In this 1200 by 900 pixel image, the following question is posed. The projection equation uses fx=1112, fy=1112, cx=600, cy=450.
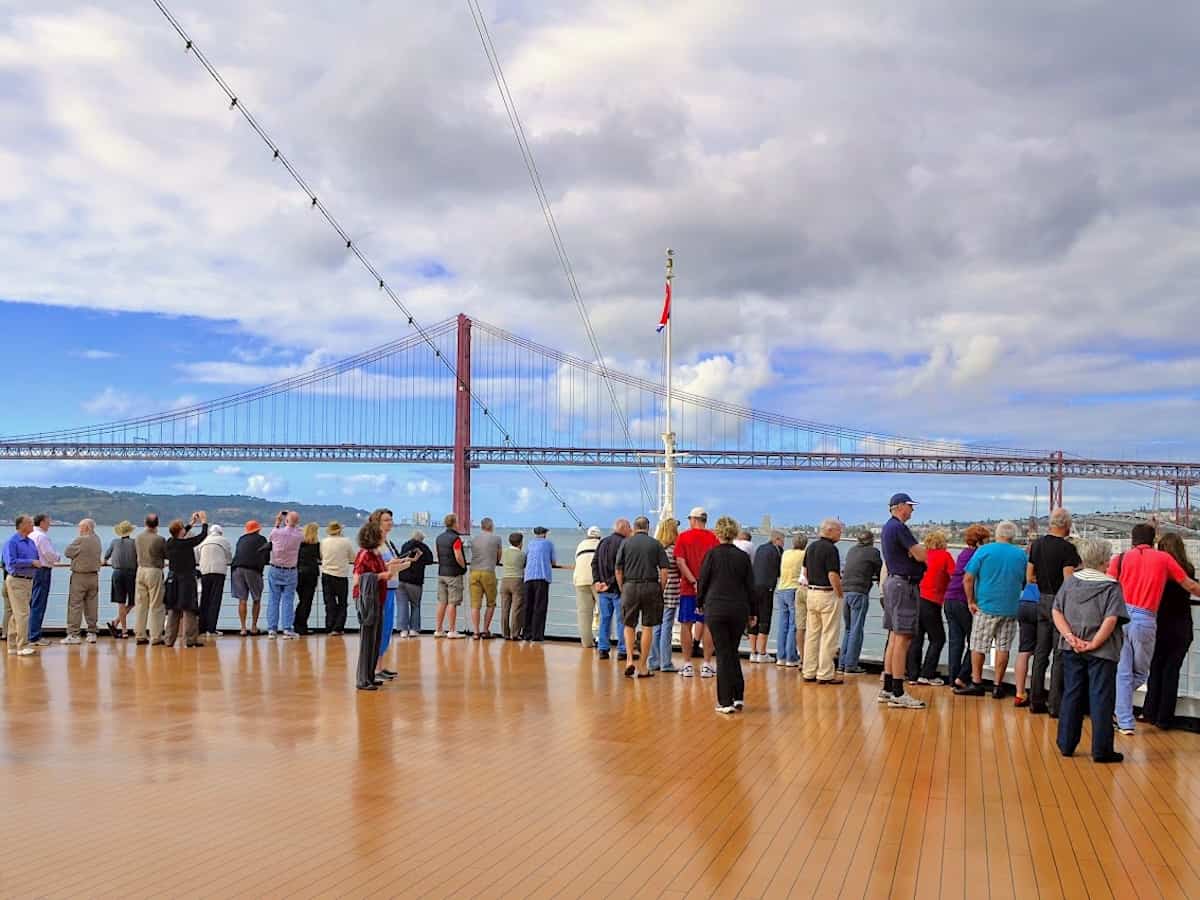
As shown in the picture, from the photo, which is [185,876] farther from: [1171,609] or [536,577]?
[536,577]

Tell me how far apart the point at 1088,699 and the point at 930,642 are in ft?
10.0

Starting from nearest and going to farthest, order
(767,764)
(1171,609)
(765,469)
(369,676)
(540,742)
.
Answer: (767,764) → (540,742) → (1171,609) → (369,676) → (765,469)

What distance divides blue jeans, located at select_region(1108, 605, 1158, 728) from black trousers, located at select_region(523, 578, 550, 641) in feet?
23.1

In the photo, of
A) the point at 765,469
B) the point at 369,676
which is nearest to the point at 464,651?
the point at 369,676

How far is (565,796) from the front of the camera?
601 cm

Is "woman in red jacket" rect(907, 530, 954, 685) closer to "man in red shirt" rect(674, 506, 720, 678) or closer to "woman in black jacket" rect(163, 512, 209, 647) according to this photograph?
"man in red shirt" rect(674, 506, 720, 678)

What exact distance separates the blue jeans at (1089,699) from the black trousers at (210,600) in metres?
9.70

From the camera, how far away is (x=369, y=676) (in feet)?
31.6

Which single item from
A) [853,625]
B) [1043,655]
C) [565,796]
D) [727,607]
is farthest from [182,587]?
[1043,655]

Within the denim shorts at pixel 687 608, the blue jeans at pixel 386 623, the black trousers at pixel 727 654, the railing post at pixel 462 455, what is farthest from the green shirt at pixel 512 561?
the railing post at pixel 462 455

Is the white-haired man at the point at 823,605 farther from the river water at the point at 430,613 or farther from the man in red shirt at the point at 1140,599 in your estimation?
the river water at the point at 430,613

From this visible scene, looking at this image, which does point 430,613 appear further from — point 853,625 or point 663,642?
point 853,625

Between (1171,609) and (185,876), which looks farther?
(1171,609)

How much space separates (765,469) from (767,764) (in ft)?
148
